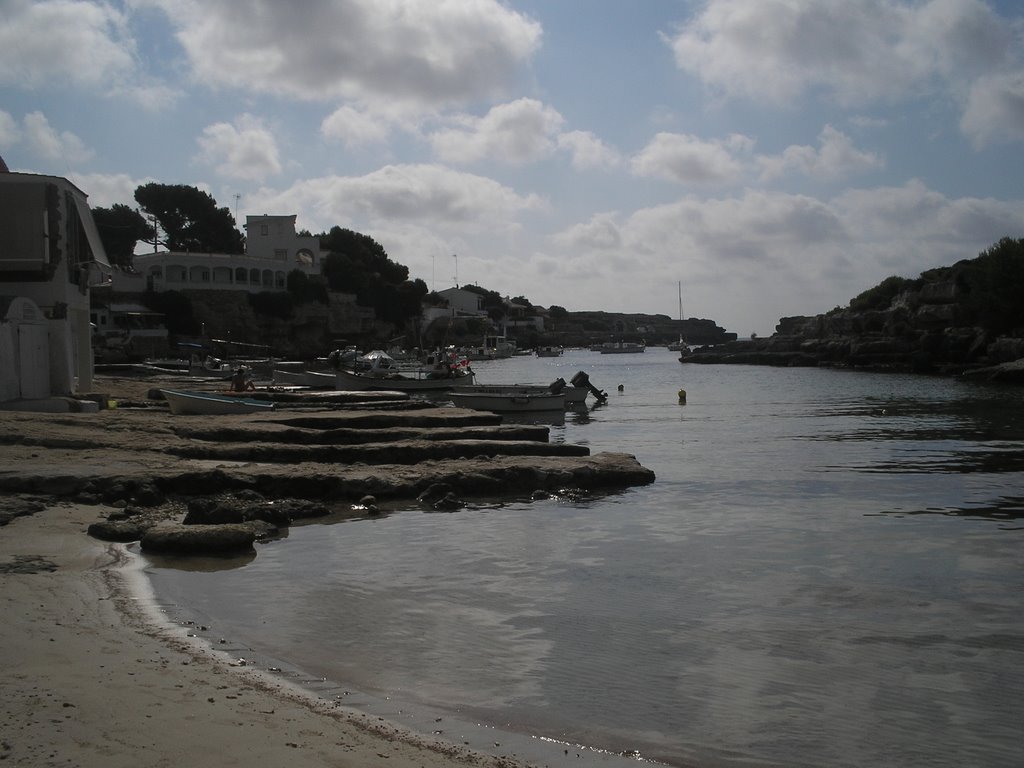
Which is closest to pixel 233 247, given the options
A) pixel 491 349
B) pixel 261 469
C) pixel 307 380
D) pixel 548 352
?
pixel 491 349

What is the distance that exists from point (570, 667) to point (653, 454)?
1797 centimetres

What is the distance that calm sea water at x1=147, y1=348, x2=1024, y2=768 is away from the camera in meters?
6.42

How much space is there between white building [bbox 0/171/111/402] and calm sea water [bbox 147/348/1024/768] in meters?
12.3

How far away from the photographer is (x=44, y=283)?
25.0 metres

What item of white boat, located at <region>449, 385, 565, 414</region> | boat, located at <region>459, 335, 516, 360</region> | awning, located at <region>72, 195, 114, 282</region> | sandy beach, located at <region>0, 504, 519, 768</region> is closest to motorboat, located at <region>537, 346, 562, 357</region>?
boat, located at <region>459, 335, 516, 360</region>

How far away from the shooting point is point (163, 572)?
986 cm

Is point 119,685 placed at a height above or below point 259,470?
below

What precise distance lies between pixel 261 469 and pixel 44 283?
44.5ft

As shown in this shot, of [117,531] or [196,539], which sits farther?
[117,531]

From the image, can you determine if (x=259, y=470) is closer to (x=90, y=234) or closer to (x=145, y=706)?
(x=145, y=706)

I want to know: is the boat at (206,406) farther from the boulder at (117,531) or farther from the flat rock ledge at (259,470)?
the boulder at (117,531)

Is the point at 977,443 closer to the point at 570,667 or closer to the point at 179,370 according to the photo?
the point at 570,667

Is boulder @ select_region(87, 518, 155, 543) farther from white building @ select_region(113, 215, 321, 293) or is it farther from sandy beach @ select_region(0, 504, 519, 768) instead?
white building @ select_region(113, 215, 321, 293)

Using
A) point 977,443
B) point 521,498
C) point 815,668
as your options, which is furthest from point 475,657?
point 977,443
